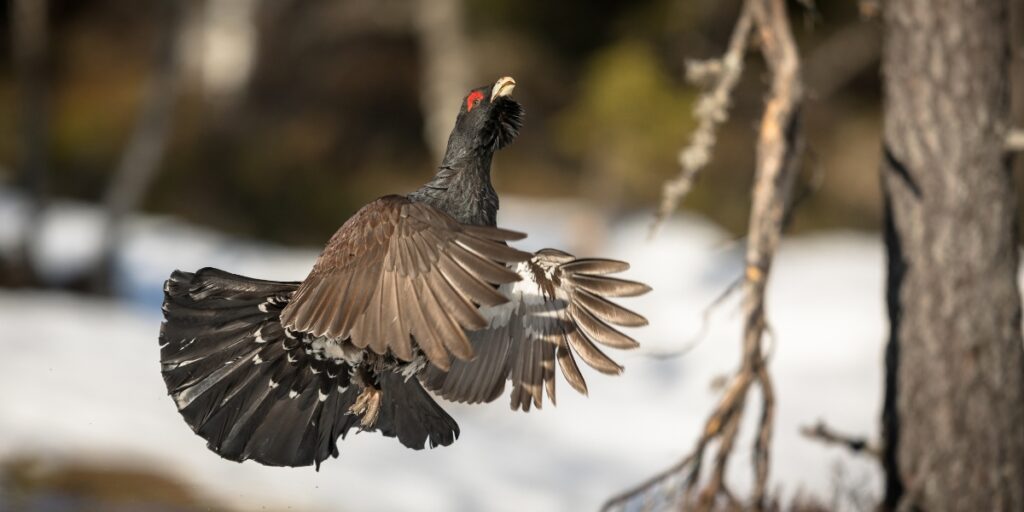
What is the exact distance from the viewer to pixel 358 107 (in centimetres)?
1923

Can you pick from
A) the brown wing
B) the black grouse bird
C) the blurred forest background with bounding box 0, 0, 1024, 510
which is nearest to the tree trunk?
the black grouse bird

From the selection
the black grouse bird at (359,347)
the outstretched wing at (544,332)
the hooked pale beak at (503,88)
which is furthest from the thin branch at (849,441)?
the hooked pale beak at (503,88)

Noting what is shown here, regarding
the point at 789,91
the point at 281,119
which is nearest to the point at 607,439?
the point at 789,91

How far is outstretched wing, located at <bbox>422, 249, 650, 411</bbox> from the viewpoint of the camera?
3959 millimetres

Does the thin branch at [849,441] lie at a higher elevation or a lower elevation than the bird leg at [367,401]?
higher

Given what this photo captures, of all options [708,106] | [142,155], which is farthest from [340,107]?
[708,106]

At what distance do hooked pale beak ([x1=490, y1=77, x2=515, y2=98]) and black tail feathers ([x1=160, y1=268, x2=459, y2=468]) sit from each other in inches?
38.3

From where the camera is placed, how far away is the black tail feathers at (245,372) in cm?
418

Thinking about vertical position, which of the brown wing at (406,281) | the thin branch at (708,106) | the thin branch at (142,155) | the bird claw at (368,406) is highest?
the thin branch at (142,155)

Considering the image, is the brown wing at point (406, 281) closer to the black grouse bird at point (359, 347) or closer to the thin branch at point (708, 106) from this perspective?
the black grouse bird at point (359, 347)

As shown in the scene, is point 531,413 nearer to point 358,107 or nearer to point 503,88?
point 503,88

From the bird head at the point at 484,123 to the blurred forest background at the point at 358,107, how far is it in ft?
25.9

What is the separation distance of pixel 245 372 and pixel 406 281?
1027 millimetres

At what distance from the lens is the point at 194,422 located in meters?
4.17
